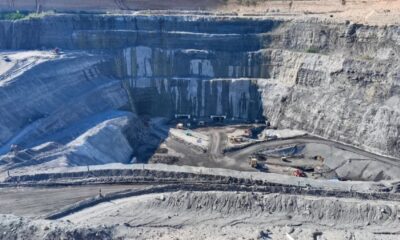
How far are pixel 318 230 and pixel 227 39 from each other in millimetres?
27864

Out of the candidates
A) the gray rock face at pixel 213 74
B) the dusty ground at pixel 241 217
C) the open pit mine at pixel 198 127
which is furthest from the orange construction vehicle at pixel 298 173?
the dusty ground at pixel 241 217

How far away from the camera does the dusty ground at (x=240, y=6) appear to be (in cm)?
4919

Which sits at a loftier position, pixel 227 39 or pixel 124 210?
pixel 227 39

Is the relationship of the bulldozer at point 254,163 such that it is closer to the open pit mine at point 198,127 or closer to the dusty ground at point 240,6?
the open pit mine at point 198,127

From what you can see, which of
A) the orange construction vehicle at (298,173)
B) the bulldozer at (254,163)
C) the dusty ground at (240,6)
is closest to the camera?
the orange construction vehicle at (298,173)

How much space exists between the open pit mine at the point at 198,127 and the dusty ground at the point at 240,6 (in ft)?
10.8

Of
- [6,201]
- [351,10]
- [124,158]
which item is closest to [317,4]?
[351,10]

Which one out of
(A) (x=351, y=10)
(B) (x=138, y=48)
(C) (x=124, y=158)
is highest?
(A) (x=351, y=10)

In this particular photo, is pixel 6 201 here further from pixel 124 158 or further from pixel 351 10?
pixel 351 10

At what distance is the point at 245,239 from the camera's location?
24688 mm

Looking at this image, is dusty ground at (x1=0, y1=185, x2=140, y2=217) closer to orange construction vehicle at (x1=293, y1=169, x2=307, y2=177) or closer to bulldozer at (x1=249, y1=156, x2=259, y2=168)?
bulldozer at (x1=249, y1=156, x2=259, y2=168)

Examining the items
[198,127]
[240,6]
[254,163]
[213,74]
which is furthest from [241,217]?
[240,6]

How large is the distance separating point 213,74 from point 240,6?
1189cm

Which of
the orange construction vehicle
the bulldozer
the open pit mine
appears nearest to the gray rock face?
the open pit mine
